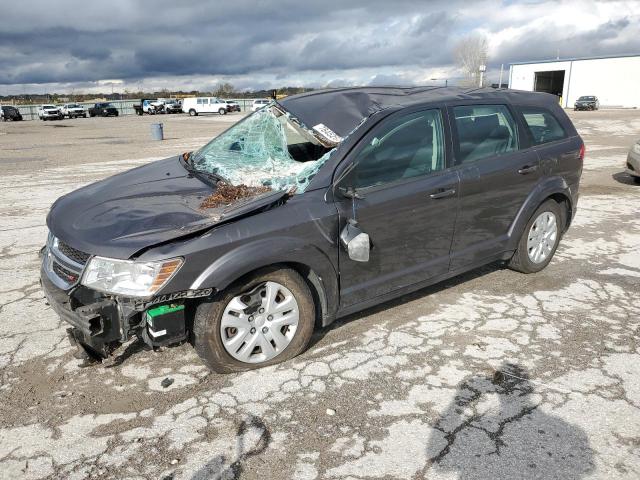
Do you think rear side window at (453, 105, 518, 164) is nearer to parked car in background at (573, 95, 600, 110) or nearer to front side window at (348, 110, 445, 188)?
front side window at (348, 110, 445, 188)

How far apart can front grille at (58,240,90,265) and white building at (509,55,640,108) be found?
68.2 m

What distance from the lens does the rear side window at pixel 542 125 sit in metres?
4.61

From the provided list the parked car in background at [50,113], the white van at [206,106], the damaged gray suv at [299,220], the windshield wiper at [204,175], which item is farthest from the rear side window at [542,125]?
the parked car in background at [50,113]

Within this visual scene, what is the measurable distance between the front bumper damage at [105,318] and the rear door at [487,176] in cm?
230

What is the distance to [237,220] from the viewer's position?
9.86 ft

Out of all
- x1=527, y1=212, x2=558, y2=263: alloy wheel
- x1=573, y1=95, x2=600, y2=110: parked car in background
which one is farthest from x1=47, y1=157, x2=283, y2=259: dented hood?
x1=573, y1=95, x2=600, y2=110: parked car in background

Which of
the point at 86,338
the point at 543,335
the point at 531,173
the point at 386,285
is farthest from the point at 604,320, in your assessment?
the point at 86,338

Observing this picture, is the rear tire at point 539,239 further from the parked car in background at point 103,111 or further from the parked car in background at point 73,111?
the parked car in background at point 103,111

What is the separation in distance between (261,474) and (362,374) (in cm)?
104

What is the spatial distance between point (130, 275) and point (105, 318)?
0.29m

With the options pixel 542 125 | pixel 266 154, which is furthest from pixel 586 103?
pixel 266 154

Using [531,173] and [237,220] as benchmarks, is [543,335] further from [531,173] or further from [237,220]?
[237,220]

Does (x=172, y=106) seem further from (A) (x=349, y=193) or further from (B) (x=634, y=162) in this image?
(A) (x=349, y=193)

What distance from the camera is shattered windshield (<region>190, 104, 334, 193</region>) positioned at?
11.5 feet
